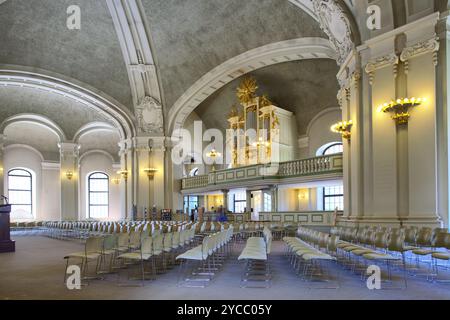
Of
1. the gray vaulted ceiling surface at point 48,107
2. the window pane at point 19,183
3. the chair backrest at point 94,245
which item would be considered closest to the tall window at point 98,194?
the window pane at point 19,183

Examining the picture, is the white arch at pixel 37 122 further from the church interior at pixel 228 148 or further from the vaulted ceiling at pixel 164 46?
the vaulted ceiling at pixel 164 46

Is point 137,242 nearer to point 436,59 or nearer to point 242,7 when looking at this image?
point 436,59

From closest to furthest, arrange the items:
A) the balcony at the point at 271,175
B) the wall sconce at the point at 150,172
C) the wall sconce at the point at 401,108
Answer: the wall sconce at the point at 401,108 < the balcony at the point at 271,175 < the wall sconce at the point at 150,172

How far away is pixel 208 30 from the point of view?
20797mm

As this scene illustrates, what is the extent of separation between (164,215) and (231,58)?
10089 mm

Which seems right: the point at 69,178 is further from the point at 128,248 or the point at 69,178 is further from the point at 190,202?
the point at 128,248

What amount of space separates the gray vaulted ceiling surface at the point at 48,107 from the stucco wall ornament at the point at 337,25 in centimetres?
1905

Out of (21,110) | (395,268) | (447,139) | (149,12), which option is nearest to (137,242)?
(395,268)

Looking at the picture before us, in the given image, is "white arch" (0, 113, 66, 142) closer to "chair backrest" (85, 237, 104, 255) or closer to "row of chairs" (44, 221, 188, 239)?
"row of chairs" (44, 221, 188, 239)

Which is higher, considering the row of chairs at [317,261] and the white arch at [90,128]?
the white arch at [90,128]

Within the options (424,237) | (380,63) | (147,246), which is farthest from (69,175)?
(424,237)

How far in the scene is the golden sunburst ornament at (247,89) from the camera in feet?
77.0

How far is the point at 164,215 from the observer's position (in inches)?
971

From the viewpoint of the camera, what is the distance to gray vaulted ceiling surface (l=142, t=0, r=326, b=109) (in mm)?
18047
